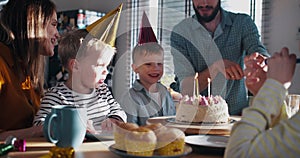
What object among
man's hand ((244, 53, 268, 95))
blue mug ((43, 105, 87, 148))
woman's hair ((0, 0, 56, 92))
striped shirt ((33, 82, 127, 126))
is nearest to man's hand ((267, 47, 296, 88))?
man's hand ((244, 53, 268, 95))

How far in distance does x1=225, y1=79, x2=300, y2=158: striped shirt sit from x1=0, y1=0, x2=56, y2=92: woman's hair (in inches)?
35.3

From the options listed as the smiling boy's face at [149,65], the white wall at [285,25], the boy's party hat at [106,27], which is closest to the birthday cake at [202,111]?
the smiling boy's face at [149,65]

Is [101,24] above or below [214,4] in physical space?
below

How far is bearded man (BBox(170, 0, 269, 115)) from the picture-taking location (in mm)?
1781

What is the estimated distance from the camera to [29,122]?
1260 millimetres

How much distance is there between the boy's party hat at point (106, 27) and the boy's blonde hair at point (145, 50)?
0.24 meters

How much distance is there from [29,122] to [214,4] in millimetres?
1122

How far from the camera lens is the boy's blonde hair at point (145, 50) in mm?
1320

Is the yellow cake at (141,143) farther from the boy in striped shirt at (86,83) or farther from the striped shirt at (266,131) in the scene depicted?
the boy in striped shirt at (86,83)

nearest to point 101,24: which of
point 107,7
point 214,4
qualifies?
point 214,4

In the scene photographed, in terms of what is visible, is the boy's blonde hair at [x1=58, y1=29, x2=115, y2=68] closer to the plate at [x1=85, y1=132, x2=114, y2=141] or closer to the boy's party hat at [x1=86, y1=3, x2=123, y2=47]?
the boy's party hat at [x1=86, y1=3, x2=123, y2=47]

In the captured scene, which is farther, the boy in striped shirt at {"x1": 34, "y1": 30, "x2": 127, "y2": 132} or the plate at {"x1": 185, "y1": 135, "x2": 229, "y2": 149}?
the boy in striped shirt at {"x1": 34, "y1": 30, "x2": 127, "y2": 132}

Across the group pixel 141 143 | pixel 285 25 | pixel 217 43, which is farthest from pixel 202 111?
pixel 285 25

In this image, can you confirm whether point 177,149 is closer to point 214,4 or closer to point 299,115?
point 299,115
